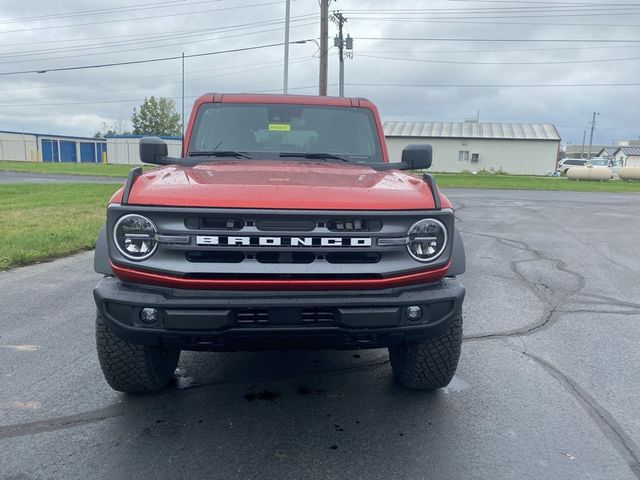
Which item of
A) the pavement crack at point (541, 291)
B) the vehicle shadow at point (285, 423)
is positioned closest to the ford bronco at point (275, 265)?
the vehicle shadow at point (285, 423)

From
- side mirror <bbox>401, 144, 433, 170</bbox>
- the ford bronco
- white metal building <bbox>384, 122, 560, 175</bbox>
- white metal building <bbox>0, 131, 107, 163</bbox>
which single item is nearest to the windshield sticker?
side mirror <bbox>401, 144, 433, 170</bbox>

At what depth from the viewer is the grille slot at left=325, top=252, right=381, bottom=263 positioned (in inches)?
105

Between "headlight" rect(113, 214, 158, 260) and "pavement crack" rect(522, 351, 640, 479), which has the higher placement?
"headlight" rect(113, 214, 158, 260)

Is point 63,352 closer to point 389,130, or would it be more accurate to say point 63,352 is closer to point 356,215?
point 356,215

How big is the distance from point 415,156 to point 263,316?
6.53 ft

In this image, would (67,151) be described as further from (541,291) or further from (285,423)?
(285,423)

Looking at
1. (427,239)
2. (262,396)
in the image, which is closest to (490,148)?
(262,396)

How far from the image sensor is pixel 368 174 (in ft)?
11.3

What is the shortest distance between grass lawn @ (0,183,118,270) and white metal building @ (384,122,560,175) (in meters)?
36.3

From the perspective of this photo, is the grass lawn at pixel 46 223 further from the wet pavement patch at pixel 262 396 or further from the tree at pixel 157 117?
the tree at pixel 157 117

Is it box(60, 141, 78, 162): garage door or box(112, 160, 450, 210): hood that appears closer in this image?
box(112, 160, 450, 210): hood

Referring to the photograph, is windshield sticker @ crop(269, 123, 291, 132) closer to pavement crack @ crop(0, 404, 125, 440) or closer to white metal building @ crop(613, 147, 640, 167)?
pavement crack @ crop(0, 404, 125, 440)

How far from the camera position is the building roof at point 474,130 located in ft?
165

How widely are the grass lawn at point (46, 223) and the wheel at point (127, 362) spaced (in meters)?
4.59
